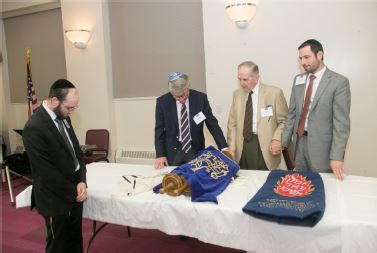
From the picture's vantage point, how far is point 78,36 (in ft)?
14.5

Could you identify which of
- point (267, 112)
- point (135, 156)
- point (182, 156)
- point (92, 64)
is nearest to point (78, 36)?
point (92, 64)

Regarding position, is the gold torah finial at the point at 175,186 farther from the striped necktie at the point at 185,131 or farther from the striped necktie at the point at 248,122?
the striped necktie at the point at 248,122

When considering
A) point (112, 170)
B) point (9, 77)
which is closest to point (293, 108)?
point (112, 170)

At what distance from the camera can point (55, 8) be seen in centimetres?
507

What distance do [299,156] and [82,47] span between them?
142 inches

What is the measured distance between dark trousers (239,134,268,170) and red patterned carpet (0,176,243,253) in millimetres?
677

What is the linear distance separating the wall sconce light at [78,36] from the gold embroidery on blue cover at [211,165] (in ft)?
10.8

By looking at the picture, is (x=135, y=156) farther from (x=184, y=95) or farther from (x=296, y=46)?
(x=296, y=46)

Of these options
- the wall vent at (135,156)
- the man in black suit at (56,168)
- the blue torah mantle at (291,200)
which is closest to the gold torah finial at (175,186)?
the blue torah mantle at (291,200)

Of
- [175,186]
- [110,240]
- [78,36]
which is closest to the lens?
[175,186]

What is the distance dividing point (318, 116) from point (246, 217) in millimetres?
977

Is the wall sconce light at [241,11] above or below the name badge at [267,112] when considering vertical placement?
above

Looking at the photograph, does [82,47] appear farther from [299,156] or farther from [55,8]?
[299,156]

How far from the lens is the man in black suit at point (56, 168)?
1.66 meters
